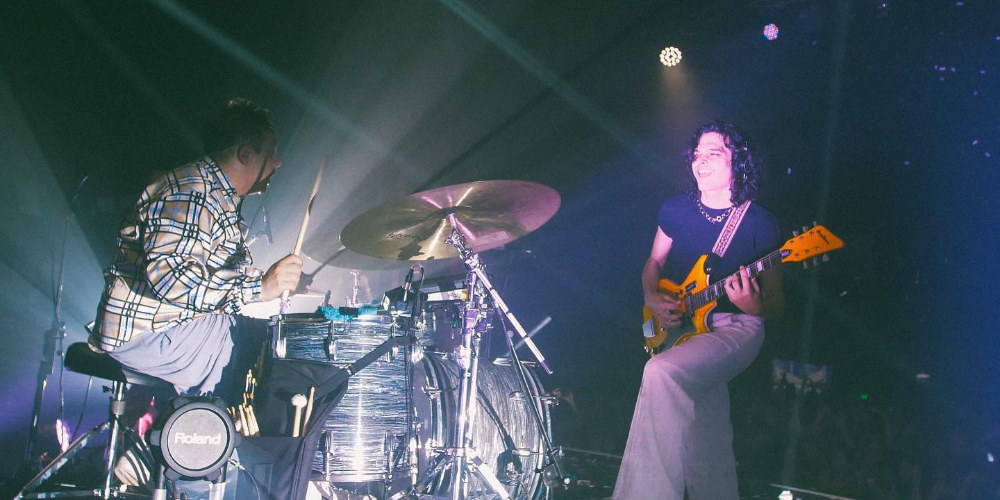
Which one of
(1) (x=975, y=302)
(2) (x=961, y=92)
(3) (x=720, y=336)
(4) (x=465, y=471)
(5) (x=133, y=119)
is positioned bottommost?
(4) (x=465, y=471)

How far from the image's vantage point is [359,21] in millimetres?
5816

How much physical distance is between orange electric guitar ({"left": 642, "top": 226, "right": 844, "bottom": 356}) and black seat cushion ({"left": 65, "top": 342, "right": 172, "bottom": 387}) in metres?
2.34

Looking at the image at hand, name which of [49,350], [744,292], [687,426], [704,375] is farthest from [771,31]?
[49,350]

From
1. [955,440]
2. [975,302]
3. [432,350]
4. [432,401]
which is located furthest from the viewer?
→ [975,302]

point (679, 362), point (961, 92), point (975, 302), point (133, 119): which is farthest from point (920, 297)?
point (133, 119)

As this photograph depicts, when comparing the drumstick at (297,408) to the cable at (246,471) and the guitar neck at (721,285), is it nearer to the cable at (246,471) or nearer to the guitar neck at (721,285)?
the cable at (246,471)

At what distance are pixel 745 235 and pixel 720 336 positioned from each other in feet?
1.84

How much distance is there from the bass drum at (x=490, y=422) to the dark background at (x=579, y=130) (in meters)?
1.55

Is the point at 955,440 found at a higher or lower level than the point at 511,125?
lower

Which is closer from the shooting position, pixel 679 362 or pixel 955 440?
pixel 679 362

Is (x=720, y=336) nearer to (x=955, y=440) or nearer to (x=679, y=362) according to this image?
(x=679, y=362)

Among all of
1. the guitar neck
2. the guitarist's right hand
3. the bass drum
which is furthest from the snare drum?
the guitar neck

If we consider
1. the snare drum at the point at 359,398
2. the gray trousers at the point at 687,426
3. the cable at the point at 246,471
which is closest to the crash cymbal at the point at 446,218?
the snare drum at the point at 359,398

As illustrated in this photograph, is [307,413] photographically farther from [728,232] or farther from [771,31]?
[771,31]
